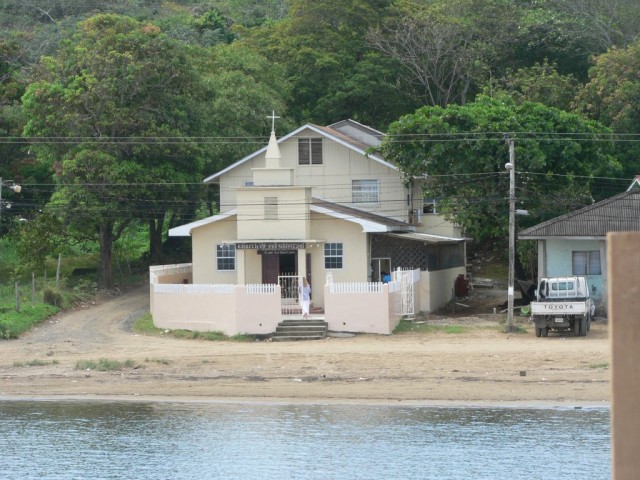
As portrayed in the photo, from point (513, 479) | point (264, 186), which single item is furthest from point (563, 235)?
point (513, 479)

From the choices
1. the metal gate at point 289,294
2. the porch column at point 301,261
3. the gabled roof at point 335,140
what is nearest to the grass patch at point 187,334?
the metal gate at point 289,294

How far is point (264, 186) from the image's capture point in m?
41.7

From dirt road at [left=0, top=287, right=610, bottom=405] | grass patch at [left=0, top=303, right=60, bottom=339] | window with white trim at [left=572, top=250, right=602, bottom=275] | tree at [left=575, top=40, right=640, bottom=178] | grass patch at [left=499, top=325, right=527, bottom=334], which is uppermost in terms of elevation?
tree at [left=575, top=40, right=640, bottom=178]

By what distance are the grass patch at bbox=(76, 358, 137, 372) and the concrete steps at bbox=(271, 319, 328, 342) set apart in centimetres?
597

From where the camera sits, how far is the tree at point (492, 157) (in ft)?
143

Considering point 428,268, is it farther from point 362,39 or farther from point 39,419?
point 362,39

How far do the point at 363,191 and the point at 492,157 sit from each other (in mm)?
6734

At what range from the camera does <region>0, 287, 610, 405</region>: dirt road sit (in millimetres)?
29125

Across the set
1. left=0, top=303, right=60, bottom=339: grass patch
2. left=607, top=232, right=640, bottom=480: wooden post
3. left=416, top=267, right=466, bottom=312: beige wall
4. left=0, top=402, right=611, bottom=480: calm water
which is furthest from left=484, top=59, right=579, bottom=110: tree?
left=607, top=232, right=640, bottom=480: wooden post

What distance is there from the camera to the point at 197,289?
127 ft

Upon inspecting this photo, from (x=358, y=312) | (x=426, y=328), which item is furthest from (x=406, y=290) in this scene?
(x=358, y=312)

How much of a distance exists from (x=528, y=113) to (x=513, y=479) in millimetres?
26518

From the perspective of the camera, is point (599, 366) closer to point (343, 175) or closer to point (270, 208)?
point (270, 208)

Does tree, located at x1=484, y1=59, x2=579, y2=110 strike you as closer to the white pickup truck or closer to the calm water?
the white pickup truck
